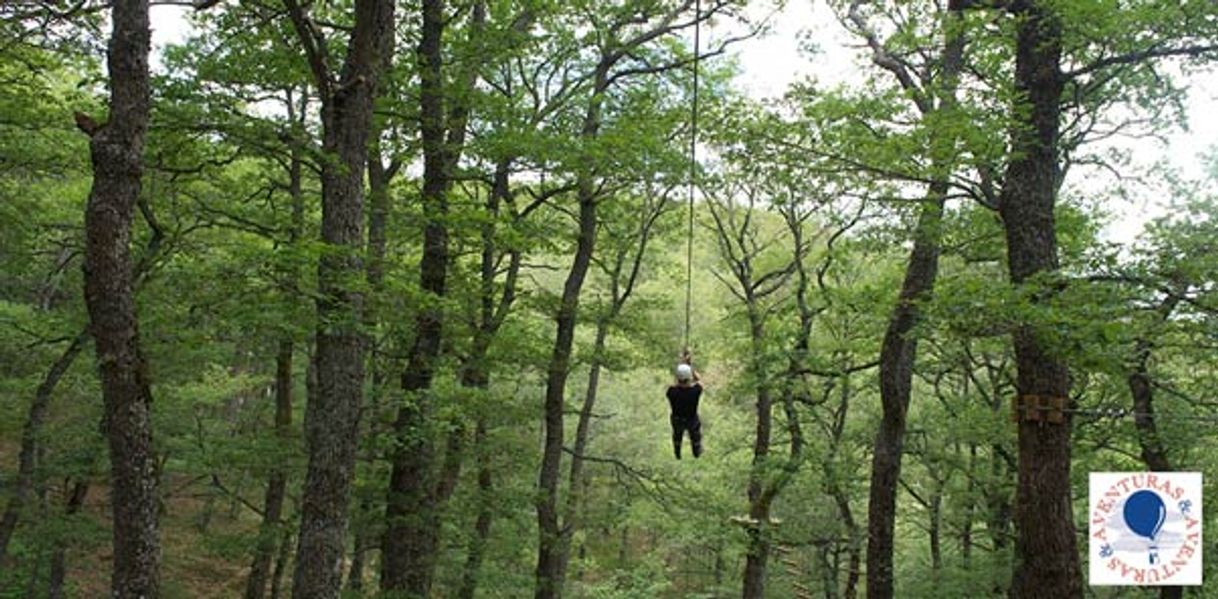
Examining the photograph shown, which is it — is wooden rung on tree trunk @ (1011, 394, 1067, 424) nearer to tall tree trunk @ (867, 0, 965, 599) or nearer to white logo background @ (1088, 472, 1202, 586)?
white logo background @ (1088, 472, 1202, 586)

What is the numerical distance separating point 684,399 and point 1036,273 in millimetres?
3905

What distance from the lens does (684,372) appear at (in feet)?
26.9

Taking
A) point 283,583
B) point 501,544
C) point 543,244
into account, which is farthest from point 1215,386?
point 283,583

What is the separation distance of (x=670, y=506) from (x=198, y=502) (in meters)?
18.5

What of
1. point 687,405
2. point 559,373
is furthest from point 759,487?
point 687,405

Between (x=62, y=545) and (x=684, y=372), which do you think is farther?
(x=62, y=545)

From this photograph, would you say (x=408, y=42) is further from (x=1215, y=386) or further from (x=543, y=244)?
(x=1215, y=386)

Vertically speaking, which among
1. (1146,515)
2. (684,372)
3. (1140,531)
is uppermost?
(684,372)

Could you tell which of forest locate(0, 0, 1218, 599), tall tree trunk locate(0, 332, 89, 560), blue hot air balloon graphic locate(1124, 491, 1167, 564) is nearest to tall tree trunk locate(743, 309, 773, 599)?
forest locate(0, 0, 1218, 599)

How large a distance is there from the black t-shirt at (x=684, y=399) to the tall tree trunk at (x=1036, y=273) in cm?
325

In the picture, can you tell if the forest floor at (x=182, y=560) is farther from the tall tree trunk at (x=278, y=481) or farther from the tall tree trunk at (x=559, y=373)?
the tall tree trunk at (x=559, y=373)

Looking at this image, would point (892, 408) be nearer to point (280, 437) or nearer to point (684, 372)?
point (684, 372)

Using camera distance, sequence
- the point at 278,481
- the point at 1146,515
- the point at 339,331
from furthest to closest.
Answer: the point at 278,481, the point at 1146,515, the point at 339,331

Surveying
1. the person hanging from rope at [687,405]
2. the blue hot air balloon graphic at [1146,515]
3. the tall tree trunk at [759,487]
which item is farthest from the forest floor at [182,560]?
the blue hot air balloon graphic at [1146,515]
